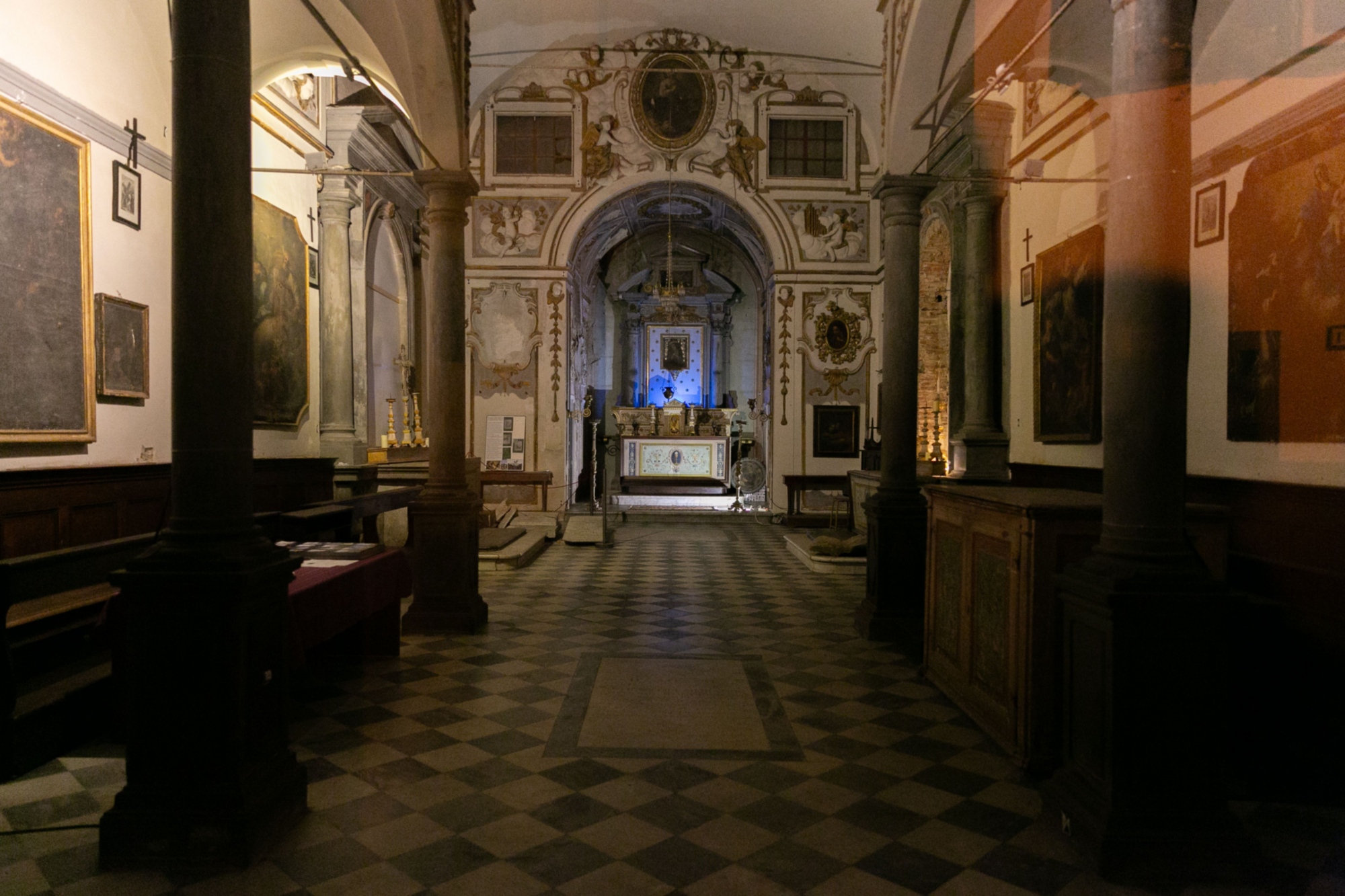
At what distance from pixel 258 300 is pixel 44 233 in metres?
3.08

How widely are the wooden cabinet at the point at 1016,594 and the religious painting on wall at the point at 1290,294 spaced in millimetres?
1453

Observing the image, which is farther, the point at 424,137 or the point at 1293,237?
the point at 424,137

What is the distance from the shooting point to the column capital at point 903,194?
6.76 m

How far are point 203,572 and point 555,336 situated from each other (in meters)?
13.6

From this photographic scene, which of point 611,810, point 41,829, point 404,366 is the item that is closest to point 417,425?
point 404,366

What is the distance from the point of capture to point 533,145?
16.4 m

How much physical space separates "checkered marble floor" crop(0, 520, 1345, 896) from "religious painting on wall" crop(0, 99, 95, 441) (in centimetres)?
260

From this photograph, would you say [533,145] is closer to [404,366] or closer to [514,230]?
[514,230]

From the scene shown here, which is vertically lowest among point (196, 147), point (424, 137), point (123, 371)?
point (123, 371)

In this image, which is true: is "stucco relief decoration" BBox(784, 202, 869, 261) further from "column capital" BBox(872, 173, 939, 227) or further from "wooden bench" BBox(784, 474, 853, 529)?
"column capital" BBox(872, 173, 939, 227)

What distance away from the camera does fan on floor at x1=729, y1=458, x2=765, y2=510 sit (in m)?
16.6

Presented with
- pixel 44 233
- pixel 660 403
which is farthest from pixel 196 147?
pixel 660 403

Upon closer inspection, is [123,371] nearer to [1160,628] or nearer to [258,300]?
[258,300]

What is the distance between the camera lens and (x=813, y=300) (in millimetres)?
16484
